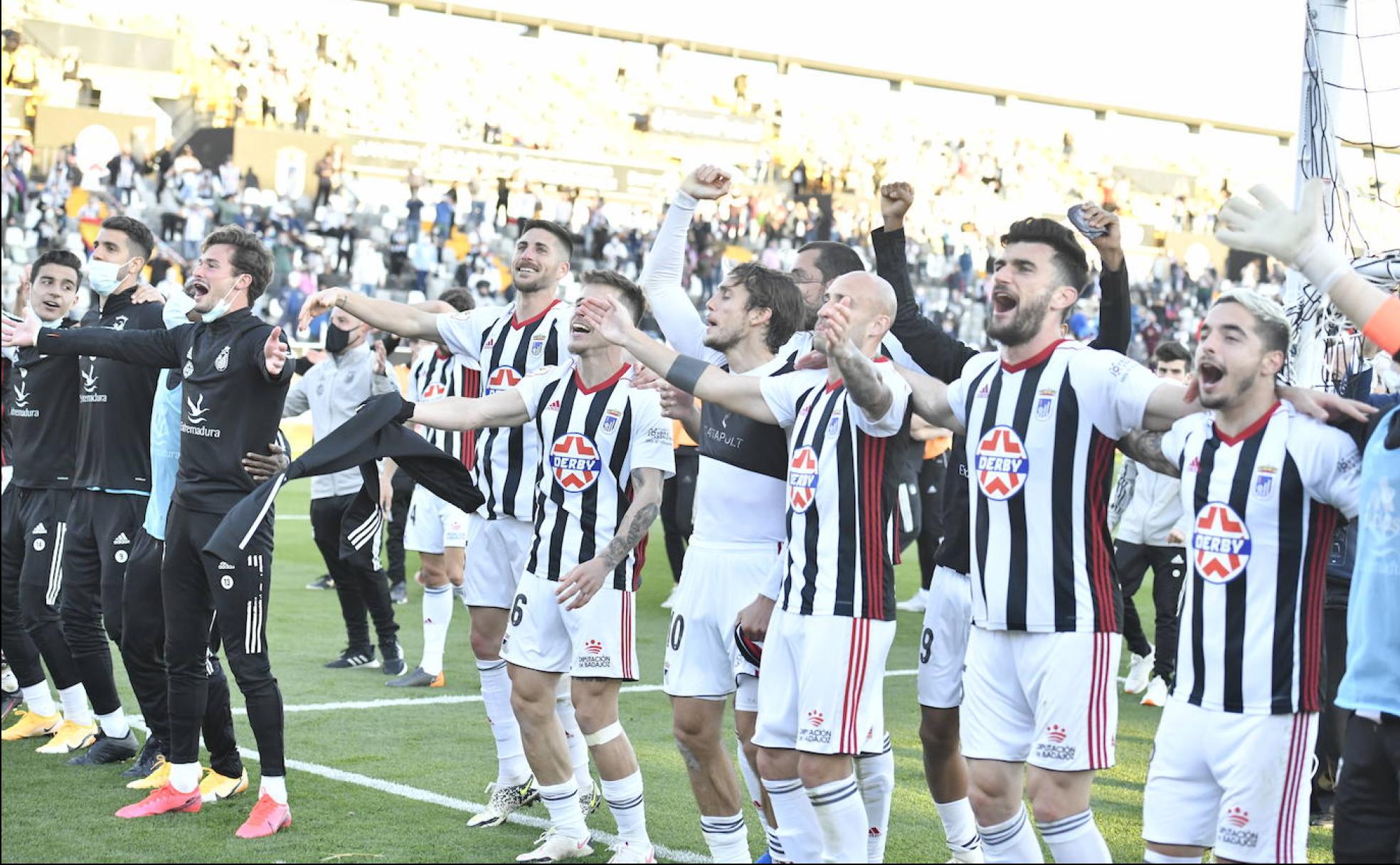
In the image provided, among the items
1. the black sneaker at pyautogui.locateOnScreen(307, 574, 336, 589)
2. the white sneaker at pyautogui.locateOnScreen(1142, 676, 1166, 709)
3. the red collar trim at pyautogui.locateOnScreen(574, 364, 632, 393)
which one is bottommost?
the black sneaker at pyautogui.locateOnScreen(307, 574, 336, 589)

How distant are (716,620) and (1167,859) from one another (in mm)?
1750

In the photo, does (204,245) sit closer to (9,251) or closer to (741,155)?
(9,251)

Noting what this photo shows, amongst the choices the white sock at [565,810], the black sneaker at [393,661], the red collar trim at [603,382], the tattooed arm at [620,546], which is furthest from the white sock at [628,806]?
the black sneaker at [393,661]

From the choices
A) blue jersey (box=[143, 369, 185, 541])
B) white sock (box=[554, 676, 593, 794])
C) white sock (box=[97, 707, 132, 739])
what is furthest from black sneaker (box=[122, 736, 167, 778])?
white sock (box=[554, 676, 593, 794])

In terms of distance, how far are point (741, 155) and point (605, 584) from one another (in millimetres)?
42383

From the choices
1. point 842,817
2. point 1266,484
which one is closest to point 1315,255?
point 1266,484

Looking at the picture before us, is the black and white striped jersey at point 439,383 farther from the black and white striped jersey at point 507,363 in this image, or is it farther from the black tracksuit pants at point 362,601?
the black tracksuit pants at point 362,601

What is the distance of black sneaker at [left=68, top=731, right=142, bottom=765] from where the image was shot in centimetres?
707

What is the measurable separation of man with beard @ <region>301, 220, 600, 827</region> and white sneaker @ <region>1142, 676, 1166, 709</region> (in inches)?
160

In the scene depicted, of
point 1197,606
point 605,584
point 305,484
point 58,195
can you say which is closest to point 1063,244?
point 1197,606

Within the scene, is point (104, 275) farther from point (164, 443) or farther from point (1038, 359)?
point (1038, 359)

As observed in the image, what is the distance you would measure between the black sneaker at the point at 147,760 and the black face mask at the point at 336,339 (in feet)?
10.9

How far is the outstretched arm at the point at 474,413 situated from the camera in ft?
18.7

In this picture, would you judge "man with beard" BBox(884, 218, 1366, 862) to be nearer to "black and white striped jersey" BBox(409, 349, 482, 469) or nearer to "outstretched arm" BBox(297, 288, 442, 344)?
"outstretched arm" BBox(297, 288, 442, 344)
